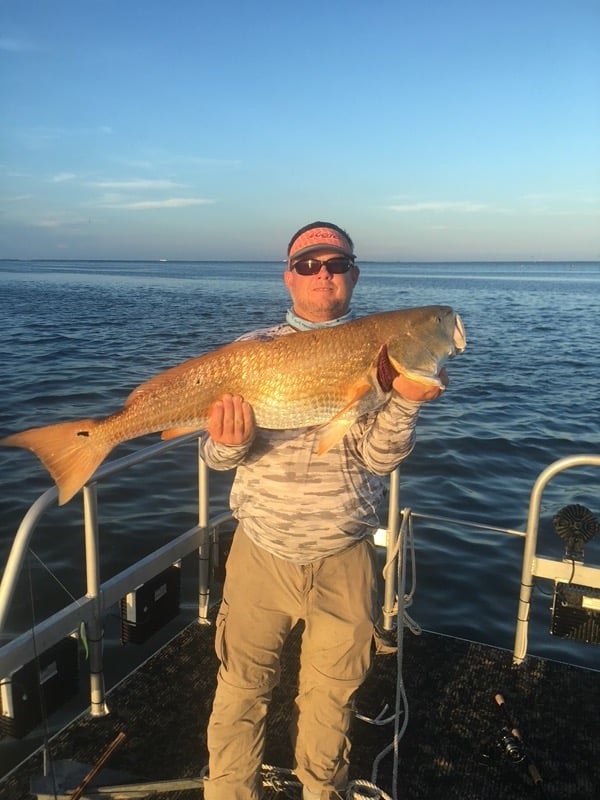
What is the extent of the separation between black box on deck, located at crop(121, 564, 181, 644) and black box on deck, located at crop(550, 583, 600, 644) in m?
3.03

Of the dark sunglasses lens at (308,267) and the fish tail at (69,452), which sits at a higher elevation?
the dark sunglasses lens at (308,267)

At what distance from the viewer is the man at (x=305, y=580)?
3.47 meters

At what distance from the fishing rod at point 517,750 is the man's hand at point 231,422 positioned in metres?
2.73

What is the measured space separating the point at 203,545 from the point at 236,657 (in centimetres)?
208

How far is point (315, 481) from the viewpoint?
3.54 m

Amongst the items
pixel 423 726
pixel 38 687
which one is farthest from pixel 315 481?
pixel 423 726

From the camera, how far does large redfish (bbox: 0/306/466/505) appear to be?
12.0 ft

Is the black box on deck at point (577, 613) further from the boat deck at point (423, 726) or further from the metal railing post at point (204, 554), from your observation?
the metal railing post at point (204, 554)

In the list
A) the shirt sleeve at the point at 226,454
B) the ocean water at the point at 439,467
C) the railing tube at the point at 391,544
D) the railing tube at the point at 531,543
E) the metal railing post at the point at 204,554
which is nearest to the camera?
the shirt sleeve at the point at 226,454

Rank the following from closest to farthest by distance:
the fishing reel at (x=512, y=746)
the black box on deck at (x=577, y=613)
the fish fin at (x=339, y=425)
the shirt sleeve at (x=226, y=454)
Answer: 1. the fish fin at (x=339, y=425)
2. the shirt sleeve at (x=226, y=454)
3. the fishing reel at (x=512, y=746)
4. the black box on deck at (x=577, y=613)

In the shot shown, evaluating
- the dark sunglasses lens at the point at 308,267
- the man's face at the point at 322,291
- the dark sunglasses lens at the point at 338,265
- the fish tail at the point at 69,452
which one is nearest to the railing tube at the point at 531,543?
the man's face at the point at 322,291

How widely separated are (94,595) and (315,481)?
1.81m

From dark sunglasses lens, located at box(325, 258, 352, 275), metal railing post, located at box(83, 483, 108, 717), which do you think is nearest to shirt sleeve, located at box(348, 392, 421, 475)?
dark sunglasses lens, located at box(325, 258, 352, 275)

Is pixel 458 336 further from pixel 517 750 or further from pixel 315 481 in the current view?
pixel 517 750
